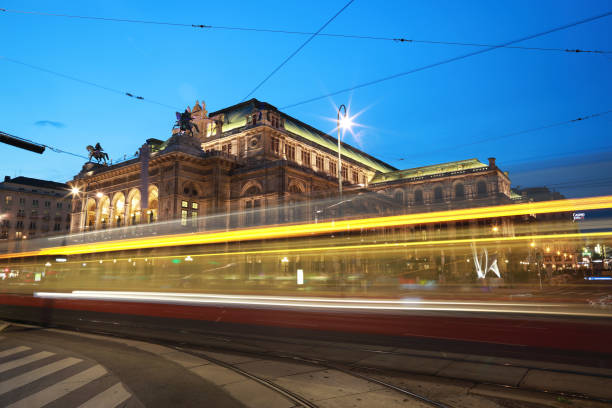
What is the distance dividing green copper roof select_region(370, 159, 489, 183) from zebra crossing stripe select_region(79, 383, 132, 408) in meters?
75.0

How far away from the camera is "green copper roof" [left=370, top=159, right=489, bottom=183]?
256ft

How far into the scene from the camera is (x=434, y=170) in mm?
83188

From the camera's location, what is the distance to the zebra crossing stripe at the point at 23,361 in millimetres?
8567

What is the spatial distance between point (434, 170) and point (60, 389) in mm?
82905

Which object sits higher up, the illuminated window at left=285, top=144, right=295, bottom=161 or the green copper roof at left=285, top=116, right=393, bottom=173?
the green copper roof at left=285, top=116, right=393, bottom=173

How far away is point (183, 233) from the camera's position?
15.8 metres

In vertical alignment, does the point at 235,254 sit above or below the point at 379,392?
above

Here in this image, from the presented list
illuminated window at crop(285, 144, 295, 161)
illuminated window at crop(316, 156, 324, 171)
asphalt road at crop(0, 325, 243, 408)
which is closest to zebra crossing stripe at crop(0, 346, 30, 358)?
asphalt road at crop(0, 325, 243, 408)

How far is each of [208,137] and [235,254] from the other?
205 feet

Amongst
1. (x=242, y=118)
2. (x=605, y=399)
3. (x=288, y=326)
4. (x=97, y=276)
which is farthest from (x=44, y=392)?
(x=242, y=118)

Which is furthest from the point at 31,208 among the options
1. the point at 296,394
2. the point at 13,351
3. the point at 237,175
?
the point at 296,394

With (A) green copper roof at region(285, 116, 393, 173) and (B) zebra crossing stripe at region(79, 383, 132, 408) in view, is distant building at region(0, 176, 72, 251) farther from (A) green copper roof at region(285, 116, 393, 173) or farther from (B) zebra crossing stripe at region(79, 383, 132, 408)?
(B) zebra crossing stripe at region(79, 383, 132, 408)

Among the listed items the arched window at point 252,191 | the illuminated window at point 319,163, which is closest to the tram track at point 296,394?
the arched window at point 252,191

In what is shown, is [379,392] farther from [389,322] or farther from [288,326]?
[288,326]
